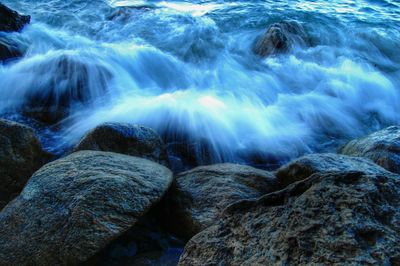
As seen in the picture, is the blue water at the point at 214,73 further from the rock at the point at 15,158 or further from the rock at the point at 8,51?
the rock at the point at 15,158

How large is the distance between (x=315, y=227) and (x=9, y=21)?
9200 mm

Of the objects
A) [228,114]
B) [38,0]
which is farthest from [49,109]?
[38,0]

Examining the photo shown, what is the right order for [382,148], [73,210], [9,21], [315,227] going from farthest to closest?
[9,21], [382,148], [73,210], [315,227]

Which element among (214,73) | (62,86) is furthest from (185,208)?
(214,73)

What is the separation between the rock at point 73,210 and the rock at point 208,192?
0.87 ft

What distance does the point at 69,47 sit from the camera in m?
9.27

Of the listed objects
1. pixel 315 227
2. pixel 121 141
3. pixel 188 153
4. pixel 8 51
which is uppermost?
pixel 315 227

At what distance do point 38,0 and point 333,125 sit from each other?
9486 mm

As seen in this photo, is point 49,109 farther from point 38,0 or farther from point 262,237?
point 38,0

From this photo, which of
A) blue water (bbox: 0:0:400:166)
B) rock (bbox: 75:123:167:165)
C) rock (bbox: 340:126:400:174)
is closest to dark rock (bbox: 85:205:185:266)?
rock (bbox: 75:123:167:165)

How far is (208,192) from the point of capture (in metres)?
4.10

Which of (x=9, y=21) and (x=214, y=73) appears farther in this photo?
(x=9, y=21)

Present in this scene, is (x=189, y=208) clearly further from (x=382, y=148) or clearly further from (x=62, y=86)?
(x=62, y=86)

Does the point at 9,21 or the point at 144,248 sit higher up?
the point at 9,21
